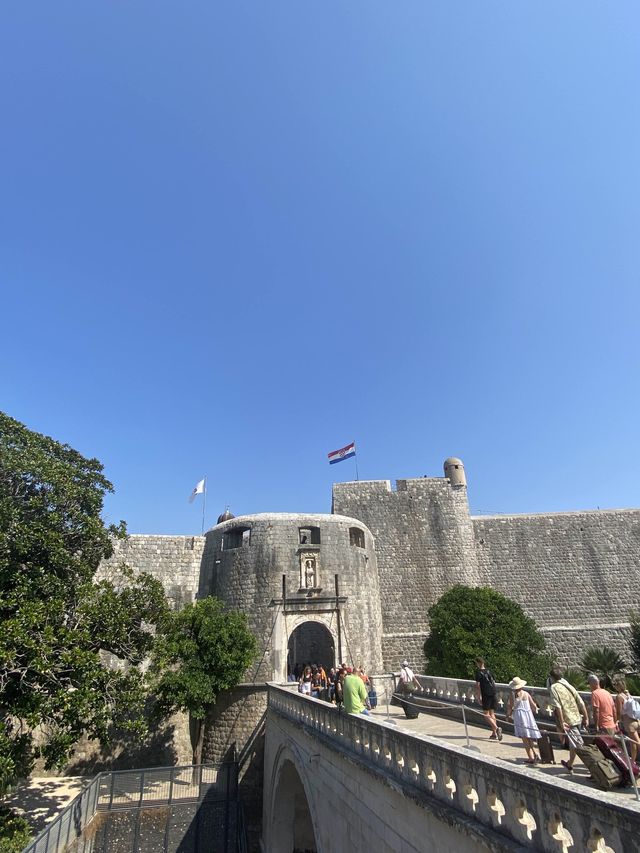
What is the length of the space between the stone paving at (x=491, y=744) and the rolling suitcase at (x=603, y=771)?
0.08 m

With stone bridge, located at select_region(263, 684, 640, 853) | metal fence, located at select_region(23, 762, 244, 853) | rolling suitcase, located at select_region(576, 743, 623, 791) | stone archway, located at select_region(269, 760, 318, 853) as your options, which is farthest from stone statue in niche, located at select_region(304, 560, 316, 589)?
rolling suitcase, located at select_region(576, 743, 623, 791)

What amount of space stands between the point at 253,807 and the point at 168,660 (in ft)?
25.4

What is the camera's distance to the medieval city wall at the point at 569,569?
82.5 ft

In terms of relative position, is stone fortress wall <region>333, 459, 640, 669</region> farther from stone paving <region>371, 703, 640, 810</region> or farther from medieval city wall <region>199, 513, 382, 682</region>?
stone paving <region>371, 703, 640, 810</region>

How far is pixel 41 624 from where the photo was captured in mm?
12031

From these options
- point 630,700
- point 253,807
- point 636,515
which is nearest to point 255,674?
point 253,807

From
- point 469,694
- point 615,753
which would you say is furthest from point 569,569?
point 615,753

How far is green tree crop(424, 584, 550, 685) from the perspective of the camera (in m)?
19.2

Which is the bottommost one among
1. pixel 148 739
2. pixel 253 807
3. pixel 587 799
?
pixel 253 807

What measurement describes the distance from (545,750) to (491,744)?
1.93 metres

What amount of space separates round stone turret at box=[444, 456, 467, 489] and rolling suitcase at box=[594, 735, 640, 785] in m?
25.2

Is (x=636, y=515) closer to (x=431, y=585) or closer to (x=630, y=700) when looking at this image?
(x=431, y=585)

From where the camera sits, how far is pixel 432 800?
522 cm

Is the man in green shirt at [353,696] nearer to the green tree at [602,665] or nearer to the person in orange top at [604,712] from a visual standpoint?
the person in orange top at [604,712]
